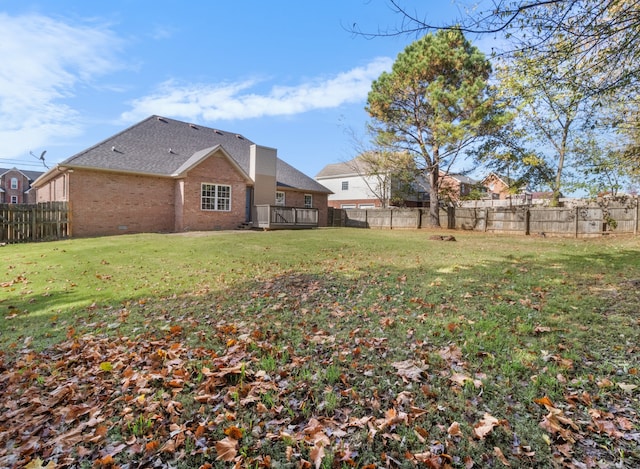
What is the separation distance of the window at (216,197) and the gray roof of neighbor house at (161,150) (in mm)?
2021

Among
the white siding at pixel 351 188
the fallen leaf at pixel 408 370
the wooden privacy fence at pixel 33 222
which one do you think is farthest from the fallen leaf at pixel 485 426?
the white siding at pixel 351 188

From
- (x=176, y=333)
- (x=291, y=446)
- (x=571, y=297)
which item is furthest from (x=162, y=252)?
(x=571, y=297)

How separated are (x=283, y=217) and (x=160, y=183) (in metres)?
7.09

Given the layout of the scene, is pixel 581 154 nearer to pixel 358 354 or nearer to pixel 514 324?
pixel 514 324

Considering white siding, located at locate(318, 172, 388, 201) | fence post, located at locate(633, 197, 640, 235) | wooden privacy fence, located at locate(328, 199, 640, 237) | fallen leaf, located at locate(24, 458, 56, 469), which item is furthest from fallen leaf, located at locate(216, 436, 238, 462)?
white siding, located at locate(318, 172, 388, 201)

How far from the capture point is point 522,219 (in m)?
19.6

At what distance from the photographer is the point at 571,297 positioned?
552 centimetres

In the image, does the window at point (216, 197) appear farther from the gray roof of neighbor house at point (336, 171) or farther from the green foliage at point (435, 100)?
the gray roof of neighbor house at point (336, 171)

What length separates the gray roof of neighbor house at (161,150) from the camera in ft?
57.2

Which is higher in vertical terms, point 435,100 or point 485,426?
point 435,100

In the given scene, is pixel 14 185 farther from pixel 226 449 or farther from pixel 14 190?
pixel 226 449

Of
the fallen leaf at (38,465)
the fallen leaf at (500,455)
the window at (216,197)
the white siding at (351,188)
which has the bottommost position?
the fallen leaf at (38,465)

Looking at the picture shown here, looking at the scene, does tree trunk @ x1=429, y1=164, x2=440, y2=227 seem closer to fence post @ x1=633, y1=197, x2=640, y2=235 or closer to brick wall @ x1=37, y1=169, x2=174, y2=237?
fence post @ x1=633, y1=197, x2=640, y2=235

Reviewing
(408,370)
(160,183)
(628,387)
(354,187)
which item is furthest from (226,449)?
(354,187)
